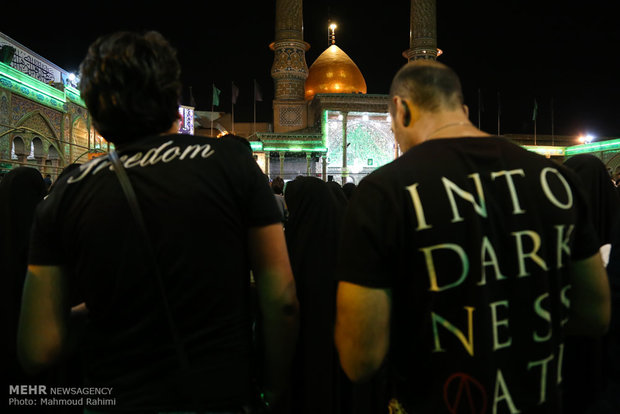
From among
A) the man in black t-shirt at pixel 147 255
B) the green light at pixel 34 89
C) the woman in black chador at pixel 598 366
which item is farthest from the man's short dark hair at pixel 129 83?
the green light at pixel 34 89

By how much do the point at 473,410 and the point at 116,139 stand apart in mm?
1282

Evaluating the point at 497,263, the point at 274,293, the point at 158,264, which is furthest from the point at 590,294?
the point at 158,264

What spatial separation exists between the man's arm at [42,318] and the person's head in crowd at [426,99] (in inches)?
45.6

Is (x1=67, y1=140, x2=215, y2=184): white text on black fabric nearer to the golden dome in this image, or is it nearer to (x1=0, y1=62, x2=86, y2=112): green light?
(x1=0, y1=62, x2=86, y2=112): green light

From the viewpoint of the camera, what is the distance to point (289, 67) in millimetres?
19500

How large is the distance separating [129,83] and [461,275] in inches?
42.3

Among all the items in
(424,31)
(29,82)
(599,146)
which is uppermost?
(424,31)

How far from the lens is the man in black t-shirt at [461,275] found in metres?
1.08

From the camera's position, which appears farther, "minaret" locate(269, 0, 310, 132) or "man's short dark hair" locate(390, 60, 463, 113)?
"minaret" locate(269, 0, 310, 132)

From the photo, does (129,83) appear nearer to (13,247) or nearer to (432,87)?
(432,87)

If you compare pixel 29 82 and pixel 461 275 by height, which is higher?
pixel 29 82

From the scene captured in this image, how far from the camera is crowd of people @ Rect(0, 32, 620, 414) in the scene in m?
1.07

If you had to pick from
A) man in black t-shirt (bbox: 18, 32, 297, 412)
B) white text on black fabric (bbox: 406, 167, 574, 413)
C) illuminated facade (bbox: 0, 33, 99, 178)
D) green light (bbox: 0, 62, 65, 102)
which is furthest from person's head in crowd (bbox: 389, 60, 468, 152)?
green light (bbox: 0, 62, 65, 102)

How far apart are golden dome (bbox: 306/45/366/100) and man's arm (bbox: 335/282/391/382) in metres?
21.0
